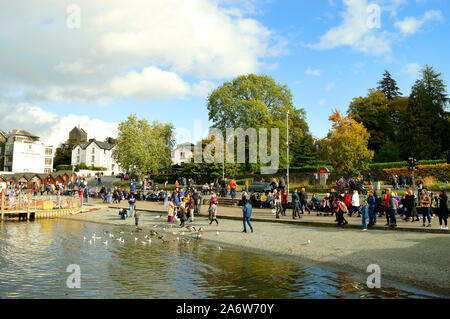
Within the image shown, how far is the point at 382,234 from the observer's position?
54.4 ft

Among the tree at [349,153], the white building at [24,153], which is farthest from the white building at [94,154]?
the tree at [349,153]

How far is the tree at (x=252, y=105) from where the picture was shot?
5194 cm

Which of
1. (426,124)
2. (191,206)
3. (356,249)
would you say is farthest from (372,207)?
(426,124)

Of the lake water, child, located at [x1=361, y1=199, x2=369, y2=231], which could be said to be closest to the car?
child, located at [x1=361, y1=199, x2=369, y2=231]

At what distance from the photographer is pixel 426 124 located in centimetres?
5100

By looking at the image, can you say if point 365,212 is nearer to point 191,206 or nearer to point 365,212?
point 365,212

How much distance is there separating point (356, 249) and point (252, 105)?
39854 millimetres

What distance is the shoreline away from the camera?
10.3 meters

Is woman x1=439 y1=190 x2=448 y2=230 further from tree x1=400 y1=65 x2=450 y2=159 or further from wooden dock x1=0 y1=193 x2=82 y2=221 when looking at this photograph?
tree x1=400 y1=65 x2=450 y2=159

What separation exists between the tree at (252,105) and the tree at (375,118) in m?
14.0

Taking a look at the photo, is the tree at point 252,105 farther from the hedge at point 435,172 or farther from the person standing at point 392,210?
the person standing at point 392,210
